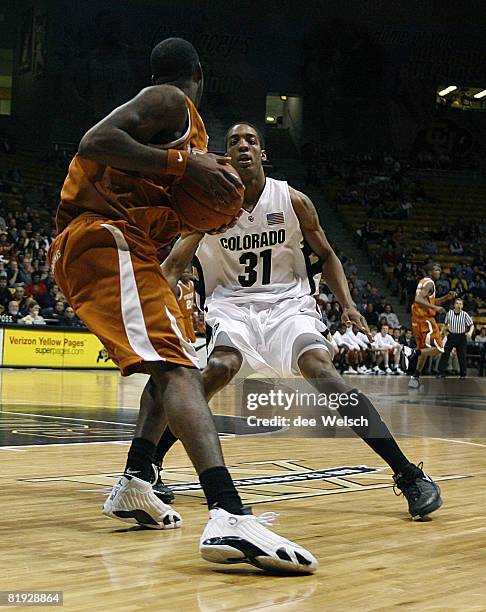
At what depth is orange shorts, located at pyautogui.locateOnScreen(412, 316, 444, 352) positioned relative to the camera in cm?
1706

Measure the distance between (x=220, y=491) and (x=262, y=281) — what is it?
7.15 feet

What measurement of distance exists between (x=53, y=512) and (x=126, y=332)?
3.56 feet

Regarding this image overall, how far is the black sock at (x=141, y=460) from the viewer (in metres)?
3.69

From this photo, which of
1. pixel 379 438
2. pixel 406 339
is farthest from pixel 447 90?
pixel 379 438

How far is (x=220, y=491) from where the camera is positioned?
2910mm

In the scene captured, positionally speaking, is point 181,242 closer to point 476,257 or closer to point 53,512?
point 53,512

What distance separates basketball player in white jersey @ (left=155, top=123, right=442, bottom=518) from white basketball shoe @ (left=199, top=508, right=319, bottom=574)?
1582 millimetres

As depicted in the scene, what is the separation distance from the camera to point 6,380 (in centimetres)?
1394

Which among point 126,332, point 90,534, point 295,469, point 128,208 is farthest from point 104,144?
point 295,469

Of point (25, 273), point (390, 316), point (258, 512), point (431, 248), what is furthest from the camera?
point (431, 248)

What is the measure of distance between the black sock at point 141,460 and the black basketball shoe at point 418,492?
1080mm

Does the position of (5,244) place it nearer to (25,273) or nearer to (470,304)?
(25,273)

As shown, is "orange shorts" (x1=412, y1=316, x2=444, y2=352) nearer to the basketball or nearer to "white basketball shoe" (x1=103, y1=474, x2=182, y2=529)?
"white basketball shoe" (x1=103, y1=474, x2=182, y2=529)

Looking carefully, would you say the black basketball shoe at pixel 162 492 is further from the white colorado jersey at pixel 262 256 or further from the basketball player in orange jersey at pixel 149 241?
the white colorado jersey at pixel 262 256
